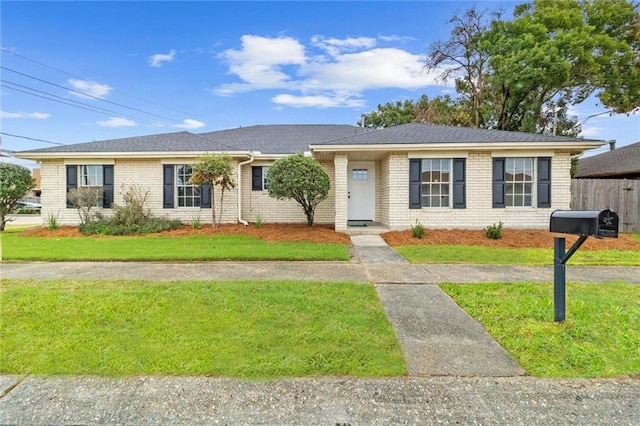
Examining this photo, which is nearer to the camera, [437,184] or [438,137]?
[437,184]

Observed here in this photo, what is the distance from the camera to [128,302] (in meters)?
4.37

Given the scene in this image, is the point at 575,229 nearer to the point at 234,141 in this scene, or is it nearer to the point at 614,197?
the point at 614,197

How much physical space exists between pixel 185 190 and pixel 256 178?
2722mm

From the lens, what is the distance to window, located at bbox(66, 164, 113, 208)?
1272 cm

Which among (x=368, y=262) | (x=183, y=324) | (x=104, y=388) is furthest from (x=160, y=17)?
(x=104, y=388)

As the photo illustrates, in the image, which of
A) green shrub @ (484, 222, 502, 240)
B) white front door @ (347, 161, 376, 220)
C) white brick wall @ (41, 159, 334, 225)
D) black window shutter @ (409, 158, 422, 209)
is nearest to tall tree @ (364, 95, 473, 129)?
white front door @ (347, 161, 376, 220)

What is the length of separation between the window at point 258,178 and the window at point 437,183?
226 inches

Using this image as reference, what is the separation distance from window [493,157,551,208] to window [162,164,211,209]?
33.4ft

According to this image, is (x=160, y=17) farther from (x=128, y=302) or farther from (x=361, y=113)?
(x=361, y=113)

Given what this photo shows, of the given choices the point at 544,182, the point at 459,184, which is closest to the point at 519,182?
the point at 544,182

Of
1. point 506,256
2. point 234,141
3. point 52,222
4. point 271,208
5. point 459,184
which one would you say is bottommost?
point 506,256

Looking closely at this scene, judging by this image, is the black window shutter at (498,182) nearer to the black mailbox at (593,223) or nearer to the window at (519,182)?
the window at (519,182)

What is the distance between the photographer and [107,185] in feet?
41.8

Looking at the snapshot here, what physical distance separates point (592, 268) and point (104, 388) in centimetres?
816
